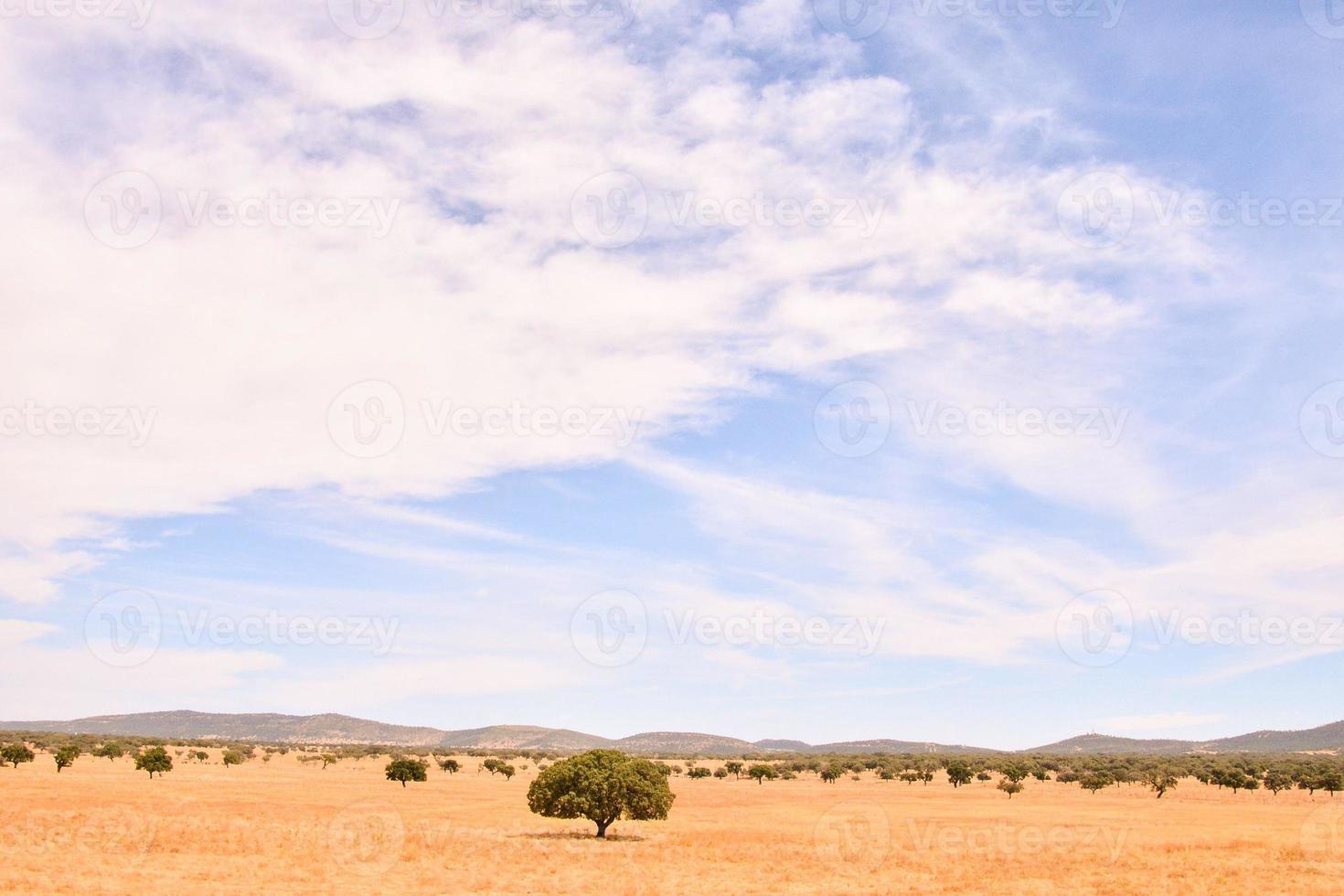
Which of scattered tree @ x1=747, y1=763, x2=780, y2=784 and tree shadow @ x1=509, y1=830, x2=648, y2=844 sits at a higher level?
tree shadow @ x1=509, y1=830, x2=648, y2=844

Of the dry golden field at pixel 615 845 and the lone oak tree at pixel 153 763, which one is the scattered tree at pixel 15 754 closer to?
the dry golden field at pixel 615 845

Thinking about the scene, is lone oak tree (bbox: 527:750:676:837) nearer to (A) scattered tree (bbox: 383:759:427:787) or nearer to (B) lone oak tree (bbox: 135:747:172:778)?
(A) scattered tree (bbox: 383:759:427:787)

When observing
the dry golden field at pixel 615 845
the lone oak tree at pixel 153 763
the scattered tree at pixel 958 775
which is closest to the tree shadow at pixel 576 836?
the dry golden field at pixel 615 845

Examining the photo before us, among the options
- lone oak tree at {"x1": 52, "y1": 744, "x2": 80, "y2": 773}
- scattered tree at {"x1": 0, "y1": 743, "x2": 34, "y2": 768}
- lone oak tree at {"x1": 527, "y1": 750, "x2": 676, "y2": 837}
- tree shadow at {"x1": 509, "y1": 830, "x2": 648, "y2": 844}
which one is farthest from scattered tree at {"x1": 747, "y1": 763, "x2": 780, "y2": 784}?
scattered tree at {"x1": 0, "y1": 743, "x2": 34, "y2": 768}

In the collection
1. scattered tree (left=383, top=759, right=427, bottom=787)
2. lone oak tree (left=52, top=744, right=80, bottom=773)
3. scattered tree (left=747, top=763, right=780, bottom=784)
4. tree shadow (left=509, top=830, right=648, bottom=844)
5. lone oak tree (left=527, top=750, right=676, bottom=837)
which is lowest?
scattered tree (left=747, top=763, right=780, bottom=784)

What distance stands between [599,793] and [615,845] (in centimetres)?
276

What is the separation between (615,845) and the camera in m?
49.9

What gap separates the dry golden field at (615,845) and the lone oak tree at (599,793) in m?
1.71

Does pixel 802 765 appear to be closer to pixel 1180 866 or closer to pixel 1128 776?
pixel 1128 776

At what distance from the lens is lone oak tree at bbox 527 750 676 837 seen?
5088 centimetres

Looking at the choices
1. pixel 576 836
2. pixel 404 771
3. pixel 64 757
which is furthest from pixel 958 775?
pixel 64 757

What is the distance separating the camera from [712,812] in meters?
75.1

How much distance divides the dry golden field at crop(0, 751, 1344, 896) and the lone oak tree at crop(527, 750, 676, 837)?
1.71 metres

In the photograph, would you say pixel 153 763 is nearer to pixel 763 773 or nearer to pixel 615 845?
pixel 615 845
